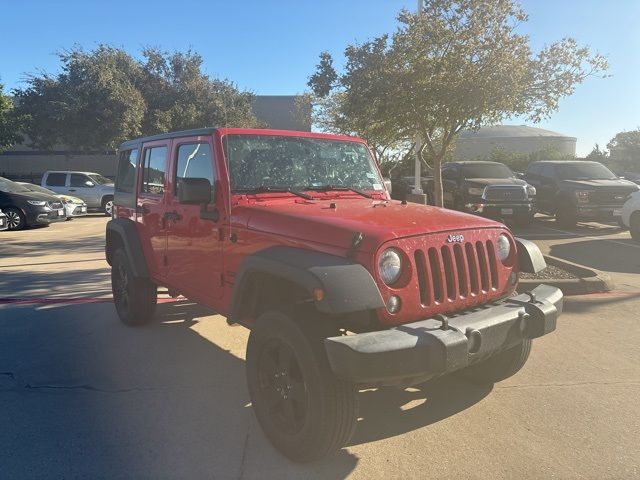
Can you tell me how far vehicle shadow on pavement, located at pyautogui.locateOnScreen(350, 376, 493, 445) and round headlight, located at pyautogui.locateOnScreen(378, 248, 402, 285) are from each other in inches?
45.2

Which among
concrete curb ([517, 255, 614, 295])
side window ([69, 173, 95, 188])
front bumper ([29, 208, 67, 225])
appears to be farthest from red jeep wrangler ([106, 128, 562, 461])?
side window ([69, 173, 95, 188])

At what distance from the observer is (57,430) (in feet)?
11.6

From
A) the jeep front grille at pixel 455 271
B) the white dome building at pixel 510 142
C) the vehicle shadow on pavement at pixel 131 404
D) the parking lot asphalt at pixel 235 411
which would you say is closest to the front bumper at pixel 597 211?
the parking lot asphalt at pixel 235 411

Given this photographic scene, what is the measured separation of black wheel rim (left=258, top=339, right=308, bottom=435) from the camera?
3.09 meters

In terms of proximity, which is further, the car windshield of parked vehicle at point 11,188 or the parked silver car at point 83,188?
the parked silver car at point 83,188

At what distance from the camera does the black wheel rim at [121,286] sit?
570 cm

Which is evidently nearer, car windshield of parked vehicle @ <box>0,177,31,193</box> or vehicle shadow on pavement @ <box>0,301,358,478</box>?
vehicle shadow on pavement @ <box>0,301,358,478</box>

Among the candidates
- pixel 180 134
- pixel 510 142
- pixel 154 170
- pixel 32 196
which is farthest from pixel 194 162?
pixel 510 142

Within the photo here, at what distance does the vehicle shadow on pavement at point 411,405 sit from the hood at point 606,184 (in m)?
11.1

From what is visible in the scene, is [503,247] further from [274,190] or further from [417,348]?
[274,190]

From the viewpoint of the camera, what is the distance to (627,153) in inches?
2005

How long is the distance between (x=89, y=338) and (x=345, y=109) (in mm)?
6349

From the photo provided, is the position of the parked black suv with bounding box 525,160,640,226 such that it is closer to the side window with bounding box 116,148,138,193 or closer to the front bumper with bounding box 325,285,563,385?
the side window with bounding box 116,148,138,193

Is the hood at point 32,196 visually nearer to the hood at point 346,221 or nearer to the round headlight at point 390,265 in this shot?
the hood at point 346,221
